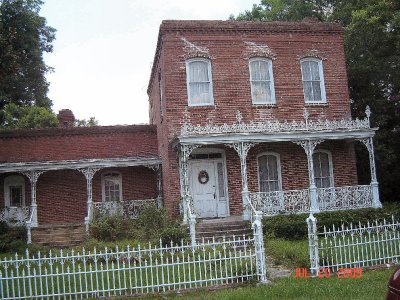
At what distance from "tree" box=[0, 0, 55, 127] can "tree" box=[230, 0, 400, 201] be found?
19.8 metres

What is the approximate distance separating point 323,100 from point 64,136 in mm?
12119

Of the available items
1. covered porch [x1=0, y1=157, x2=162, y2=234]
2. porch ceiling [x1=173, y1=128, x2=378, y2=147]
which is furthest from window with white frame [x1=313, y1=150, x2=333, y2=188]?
covered porch [x1=0, y1=157, x2=162, y2=234]

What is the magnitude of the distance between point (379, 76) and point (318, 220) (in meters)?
10.4

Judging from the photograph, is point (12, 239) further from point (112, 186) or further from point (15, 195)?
point (112, 186)

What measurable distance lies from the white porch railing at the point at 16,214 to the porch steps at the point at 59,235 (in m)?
1.71

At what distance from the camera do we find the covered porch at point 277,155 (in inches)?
636

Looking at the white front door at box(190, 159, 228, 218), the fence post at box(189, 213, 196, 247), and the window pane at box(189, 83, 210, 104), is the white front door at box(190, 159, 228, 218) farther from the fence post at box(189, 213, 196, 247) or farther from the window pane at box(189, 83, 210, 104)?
the fence post at box(189, 213, 196, 247)

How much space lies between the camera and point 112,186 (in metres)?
21.0

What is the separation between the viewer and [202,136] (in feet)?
52.5

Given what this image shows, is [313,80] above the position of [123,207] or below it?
above

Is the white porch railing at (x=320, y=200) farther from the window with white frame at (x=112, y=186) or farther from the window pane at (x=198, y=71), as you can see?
the window with white frame at (x=112, y=186)

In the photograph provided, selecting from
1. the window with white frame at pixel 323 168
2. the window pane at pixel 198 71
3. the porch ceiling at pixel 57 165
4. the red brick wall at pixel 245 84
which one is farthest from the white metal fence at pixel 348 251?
the porch ceiling at pixel 57 165

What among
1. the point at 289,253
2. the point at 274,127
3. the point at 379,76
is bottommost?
the point at 289,253

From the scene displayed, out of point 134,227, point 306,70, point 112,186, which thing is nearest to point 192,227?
point 134,227
